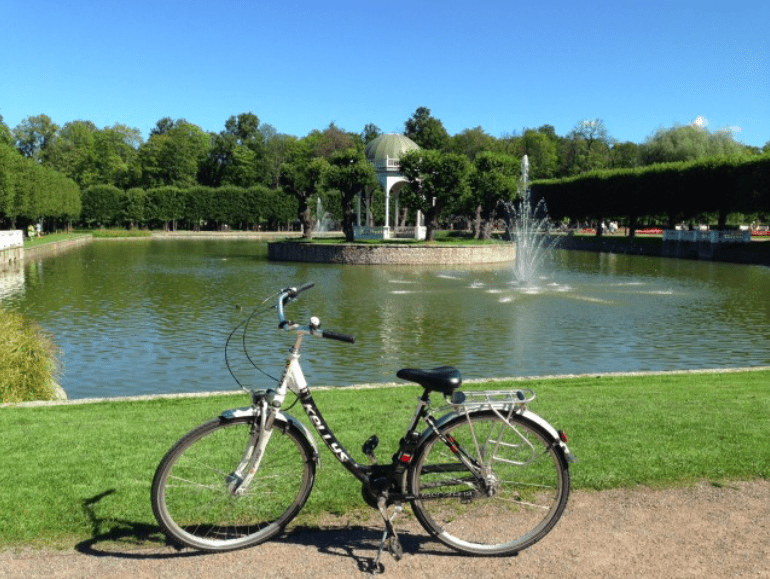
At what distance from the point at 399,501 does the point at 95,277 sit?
2942cm

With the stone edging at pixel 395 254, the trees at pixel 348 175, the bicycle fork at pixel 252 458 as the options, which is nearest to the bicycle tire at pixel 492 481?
the bicycle fork at pixel 252 458

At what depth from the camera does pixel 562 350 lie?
15016mm

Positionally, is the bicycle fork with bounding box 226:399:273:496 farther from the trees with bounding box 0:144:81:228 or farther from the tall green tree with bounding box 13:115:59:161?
the tall green tree with bounding box 13:115:59:161

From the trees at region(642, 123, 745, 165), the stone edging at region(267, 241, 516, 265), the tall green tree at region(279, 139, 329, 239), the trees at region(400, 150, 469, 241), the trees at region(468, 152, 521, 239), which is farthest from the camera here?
the trees at region(642, 123, 745, 165)

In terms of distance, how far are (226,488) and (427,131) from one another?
9393 cm

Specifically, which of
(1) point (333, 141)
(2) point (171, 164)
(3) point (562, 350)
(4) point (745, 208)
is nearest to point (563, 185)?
(4) point (745, 208)

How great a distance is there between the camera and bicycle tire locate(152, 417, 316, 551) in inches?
155

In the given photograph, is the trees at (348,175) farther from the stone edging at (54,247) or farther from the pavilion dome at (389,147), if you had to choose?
the stone edging at (54,247)

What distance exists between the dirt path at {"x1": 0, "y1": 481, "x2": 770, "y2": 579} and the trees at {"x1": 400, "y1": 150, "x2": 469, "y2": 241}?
43.7 meters

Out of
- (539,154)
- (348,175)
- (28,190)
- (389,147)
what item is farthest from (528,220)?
(28,190)

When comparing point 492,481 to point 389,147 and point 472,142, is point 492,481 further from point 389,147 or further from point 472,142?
point 472,142

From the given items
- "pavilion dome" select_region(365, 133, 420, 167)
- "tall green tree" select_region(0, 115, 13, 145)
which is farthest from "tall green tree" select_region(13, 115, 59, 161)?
"pavilion dome" select_region(365, 133, 420, 167)

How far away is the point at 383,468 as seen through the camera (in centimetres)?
421

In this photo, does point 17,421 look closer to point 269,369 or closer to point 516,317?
point 269,369
